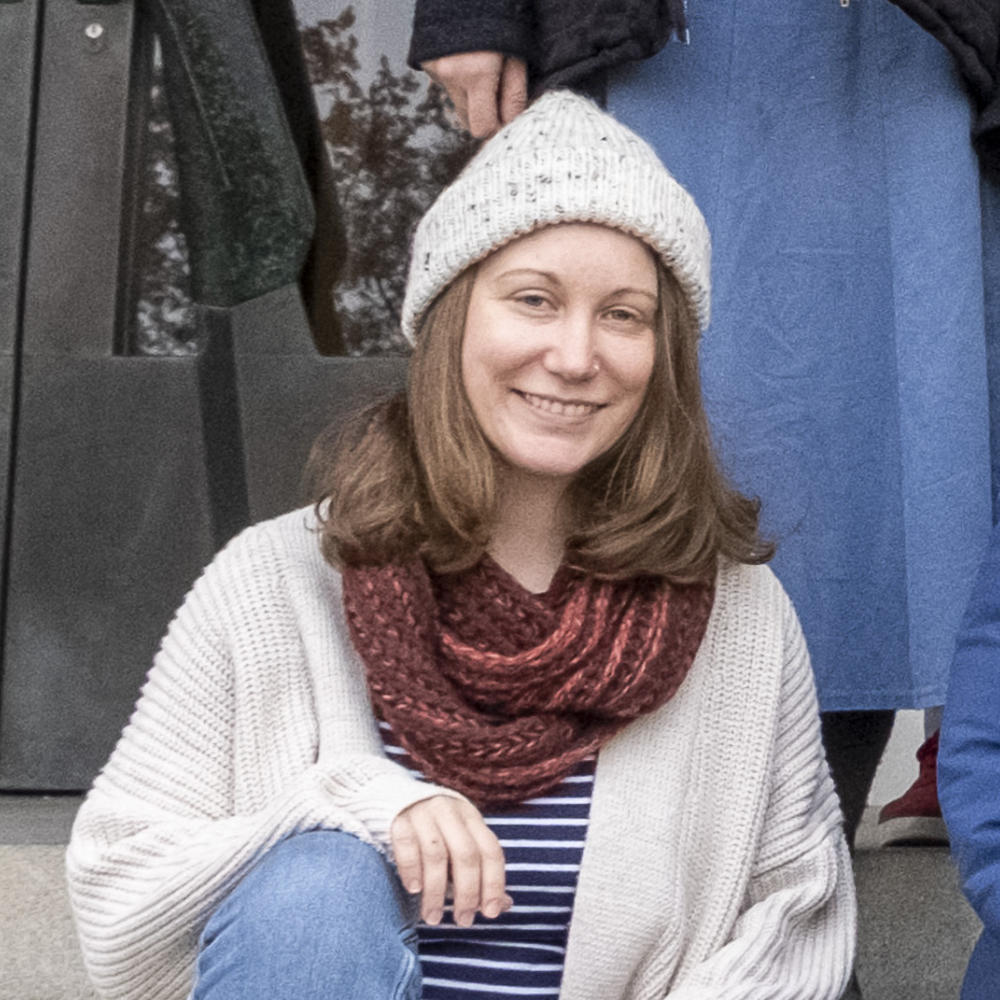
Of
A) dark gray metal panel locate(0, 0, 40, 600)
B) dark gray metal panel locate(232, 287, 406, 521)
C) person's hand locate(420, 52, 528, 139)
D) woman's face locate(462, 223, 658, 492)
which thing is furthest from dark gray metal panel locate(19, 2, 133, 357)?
woman's face locate(462, 223, 658, 492)

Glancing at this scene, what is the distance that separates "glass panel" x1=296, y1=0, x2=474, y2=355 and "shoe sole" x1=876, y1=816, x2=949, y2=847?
120cm

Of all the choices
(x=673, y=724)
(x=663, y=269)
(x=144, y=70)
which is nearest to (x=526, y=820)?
(x=673, y=724)

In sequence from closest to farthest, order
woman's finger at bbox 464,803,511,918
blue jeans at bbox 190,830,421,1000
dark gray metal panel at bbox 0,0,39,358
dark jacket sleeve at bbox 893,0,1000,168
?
blue jeans at bbox 190,830,421,1000 → woman's finger at bbox 464,803,511,918 → dark jacket sleeve at bbox 893,0,1000,168 → dark gray metal panel at bbox 0,0,39,358

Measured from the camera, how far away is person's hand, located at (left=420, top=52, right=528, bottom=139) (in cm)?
235

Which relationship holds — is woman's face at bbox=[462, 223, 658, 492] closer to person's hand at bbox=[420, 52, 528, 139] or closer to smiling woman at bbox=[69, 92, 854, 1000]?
smiling woman at bbox=[69, 92, 854, 1000]

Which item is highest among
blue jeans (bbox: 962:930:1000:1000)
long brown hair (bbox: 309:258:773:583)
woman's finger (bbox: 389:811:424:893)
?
long brown hair (bbox: 309:258:773:583)

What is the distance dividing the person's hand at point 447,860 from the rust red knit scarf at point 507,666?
15cm

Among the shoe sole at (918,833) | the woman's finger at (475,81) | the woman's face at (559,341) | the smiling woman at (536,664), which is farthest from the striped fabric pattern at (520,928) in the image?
the shoe sole at (918,833)

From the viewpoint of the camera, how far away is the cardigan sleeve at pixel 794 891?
6.67ft

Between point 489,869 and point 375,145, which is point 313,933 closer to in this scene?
point 489,869

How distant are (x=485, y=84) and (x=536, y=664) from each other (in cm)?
78

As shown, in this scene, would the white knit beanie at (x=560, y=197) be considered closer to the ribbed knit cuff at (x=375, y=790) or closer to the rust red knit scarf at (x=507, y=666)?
the rust red knit scarf at (x=507, y=666)

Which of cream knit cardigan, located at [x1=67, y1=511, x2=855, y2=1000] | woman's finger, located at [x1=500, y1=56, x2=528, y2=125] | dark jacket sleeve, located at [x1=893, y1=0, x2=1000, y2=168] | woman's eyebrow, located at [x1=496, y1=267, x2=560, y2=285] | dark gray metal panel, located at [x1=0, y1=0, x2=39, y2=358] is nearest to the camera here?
cream knit cardigan, located at [x1=67, y1=511, x2=855, y2=1000]

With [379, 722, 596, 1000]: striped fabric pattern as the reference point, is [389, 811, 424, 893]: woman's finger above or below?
above
